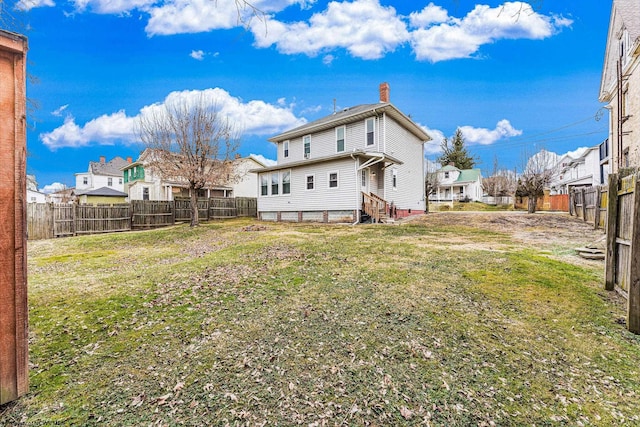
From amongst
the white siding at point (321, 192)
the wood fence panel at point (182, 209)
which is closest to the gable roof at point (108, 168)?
the wood fence panel at point (182, 209)

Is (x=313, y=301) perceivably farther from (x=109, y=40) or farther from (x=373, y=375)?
(x=109, y=40)

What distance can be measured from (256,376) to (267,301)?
1.93 metres

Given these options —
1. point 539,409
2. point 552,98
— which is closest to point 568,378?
point 539,409

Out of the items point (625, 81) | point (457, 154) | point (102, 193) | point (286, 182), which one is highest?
point (457, 154)

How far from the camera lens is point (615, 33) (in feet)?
53.0

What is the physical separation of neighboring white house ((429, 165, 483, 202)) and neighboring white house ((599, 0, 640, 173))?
24.8 m

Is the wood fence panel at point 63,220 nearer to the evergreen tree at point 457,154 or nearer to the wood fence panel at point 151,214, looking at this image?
the wood fence panel at point 151,214

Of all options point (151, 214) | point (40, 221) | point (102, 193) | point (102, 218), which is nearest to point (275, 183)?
point (151, 214)

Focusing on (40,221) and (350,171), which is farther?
(350,171)

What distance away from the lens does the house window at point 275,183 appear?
2084 centimetres

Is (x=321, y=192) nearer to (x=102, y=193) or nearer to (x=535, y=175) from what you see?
(x=535, y=175)

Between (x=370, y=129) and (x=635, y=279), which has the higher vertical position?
(x=370, y=129)

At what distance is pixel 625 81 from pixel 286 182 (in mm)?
19874

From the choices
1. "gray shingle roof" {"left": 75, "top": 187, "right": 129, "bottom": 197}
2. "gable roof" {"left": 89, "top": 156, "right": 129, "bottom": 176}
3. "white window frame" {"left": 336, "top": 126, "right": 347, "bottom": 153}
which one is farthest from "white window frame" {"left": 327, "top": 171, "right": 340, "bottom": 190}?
"gable roof" {"left": 89, "top": 156, "right": 129, "bottom": 176}
